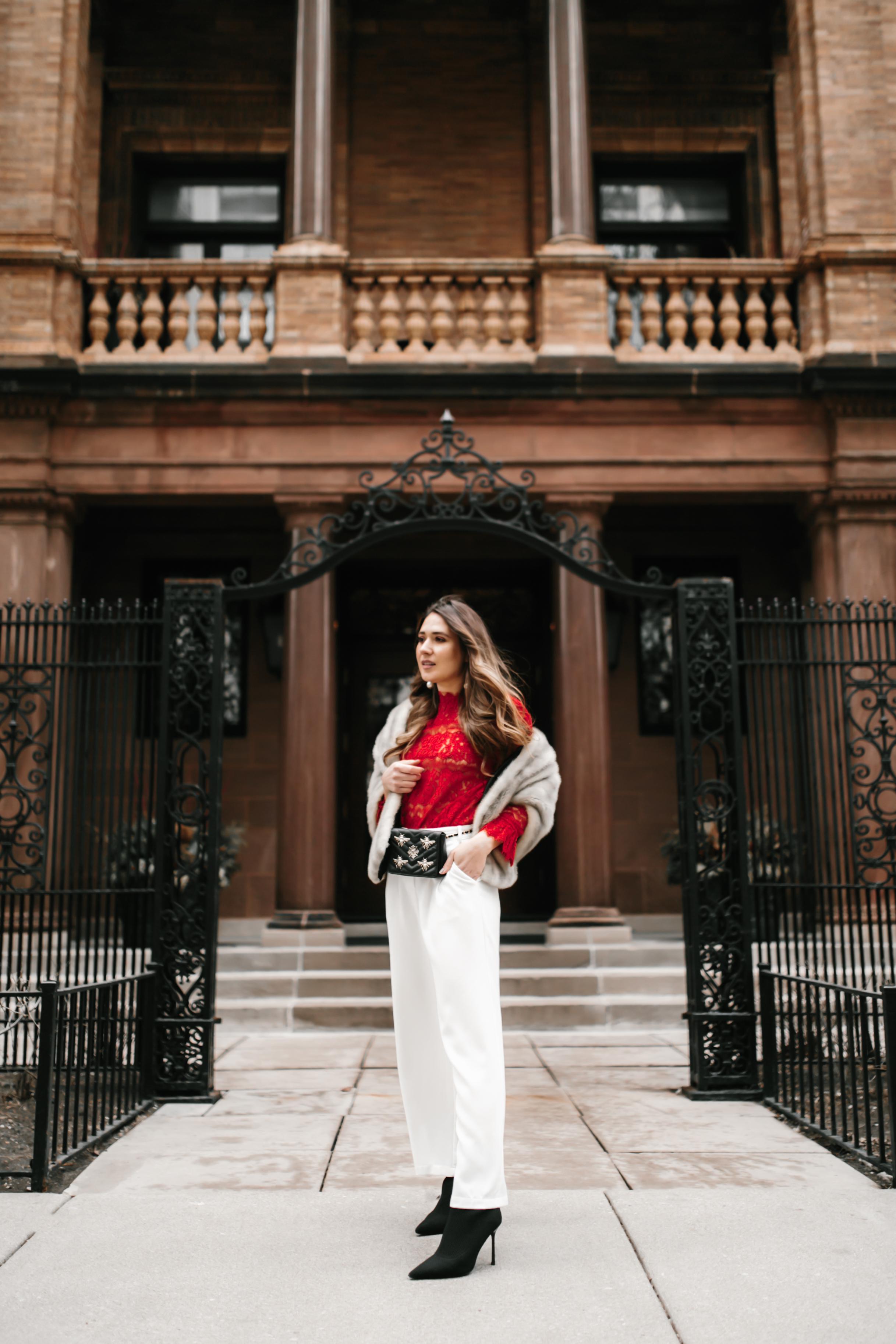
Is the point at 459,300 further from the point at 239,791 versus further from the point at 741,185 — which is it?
the point at 239,791

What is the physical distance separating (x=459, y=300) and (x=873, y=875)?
653 centimetres

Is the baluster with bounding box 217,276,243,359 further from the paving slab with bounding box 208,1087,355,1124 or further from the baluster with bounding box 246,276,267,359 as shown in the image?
the paving slab with bounding box 208,1087,355,1124

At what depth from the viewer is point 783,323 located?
10602 millimetres

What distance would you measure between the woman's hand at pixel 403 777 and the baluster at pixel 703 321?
8007 millimetres

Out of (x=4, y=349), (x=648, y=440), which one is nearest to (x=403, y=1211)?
(x=648, y=440)

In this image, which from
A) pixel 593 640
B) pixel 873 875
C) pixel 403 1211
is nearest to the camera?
pixel 403 1211

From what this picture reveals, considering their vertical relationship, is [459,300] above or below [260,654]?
above

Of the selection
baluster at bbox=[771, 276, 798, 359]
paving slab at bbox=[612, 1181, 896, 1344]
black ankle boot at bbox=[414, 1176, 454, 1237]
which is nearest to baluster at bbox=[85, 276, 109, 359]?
baluster at bbox=[771, 276, 798, 359]

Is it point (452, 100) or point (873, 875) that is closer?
point (873, 875)

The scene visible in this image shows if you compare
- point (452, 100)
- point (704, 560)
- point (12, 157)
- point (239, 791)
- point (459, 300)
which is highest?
point (452, 100)

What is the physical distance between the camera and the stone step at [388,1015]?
828 centimetres

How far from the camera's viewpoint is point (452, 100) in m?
12.8

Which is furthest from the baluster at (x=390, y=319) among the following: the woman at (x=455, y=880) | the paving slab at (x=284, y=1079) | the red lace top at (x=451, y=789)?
the red lace top at (x=451, y=789)

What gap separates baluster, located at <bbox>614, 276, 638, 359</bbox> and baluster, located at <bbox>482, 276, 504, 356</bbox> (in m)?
1.12
